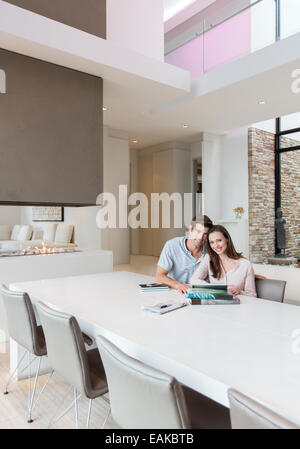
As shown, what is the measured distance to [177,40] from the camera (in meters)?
5.61

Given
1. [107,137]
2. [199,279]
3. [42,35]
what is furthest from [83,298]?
[107,137]

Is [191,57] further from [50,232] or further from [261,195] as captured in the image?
[50,232]

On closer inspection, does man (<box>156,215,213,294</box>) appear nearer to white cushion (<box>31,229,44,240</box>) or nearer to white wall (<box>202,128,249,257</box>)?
white wall (<box>202,128,249,257</box>)

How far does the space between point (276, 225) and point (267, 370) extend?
6763mm

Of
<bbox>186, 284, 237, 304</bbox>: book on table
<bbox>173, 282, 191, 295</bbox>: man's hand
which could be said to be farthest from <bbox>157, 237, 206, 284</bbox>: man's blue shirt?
<bbox>186, 284, 237, 304</bbox>: book on table

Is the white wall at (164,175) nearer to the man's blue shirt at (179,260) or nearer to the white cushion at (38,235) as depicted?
the white cushion at (38,235)

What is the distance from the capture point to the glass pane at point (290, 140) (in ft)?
24.8

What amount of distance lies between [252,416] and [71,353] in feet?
3.22

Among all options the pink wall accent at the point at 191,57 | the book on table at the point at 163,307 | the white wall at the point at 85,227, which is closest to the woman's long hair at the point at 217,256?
the book on table at the point at 163,307

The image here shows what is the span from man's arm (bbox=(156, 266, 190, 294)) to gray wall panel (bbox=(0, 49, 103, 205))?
1869 mm

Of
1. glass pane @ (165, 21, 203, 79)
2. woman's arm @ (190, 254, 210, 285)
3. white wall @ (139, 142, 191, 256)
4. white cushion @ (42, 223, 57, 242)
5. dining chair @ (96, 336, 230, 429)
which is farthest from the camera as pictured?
white wall @ (139, 142, 191, 256)

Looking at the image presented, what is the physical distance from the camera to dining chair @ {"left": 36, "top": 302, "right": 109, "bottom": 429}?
1552mm

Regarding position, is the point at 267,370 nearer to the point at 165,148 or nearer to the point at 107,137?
the point at 107,137

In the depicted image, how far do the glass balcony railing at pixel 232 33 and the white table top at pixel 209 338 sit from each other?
13.0 ft
